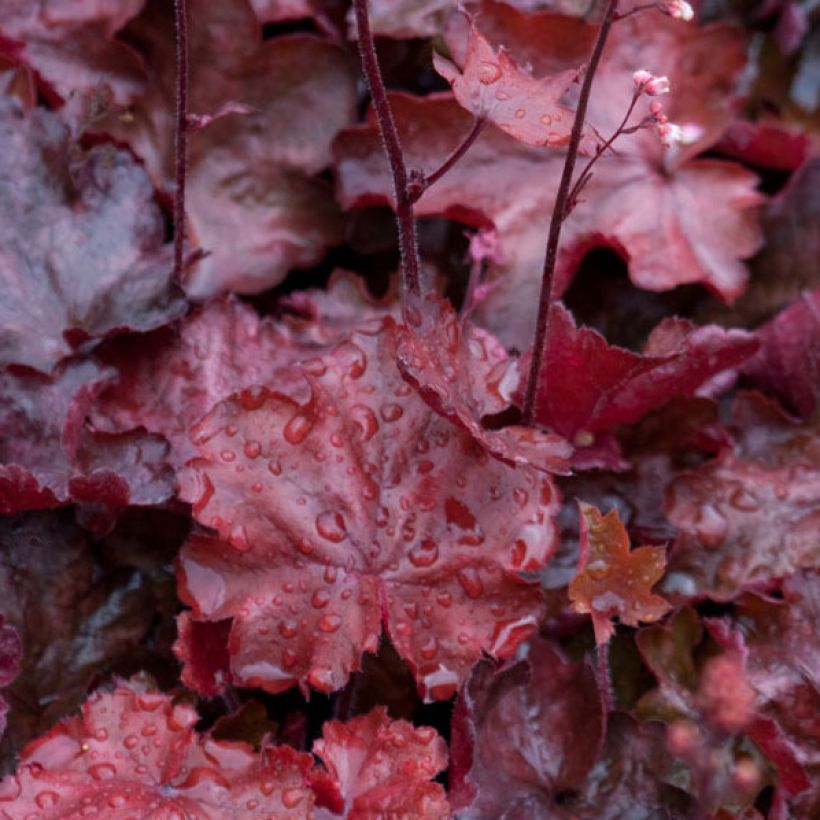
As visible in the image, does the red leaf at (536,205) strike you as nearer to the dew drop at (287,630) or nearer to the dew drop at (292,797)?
the dew drop at (287,630)

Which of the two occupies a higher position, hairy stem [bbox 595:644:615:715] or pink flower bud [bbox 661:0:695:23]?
pink flower bud [bbox 661:0:695:23]

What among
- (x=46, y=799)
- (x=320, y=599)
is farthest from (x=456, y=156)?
(x=46, y=799)

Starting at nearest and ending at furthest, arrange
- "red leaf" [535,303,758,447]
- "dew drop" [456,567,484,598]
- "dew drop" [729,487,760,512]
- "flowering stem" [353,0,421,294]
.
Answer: "flowering stem" [353,0,421,294]
"dew drop" [456,567,484,598]
"red leaf" [535,303,758,447]
"dew drop" [729,487,760,512]

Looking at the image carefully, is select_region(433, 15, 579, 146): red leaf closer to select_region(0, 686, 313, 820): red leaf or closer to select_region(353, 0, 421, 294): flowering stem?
select_region(353, 0, 421, 294): flowering stem

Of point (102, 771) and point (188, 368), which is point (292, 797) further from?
point (188, 368)

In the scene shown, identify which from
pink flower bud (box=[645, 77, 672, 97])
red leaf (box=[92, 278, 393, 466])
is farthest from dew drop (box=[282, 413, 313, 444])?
pink flower bud (box=[645, 77, 672, 97])

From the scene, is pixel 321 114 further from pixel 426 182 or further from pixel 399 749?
pixel 399 749

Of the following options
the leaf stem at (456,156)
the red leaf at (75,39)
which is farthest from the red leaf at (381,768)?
the red leaf at (75,39)
